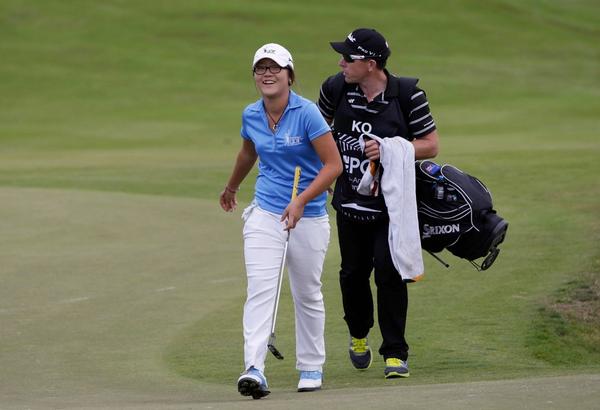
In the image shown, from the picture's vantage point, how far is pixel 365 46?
7.96 meters

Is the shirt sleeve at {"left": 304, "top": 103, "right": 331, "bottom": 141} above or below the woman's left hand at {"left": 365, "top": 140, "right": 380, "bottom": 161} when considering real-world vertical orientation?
above

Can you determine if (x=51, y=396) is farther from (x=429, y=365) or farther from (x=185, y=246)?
(x=185, y=246)

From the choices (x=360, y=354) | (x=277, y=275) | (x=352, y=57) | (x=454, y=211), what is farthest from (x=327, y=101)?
(x=360, y=354)

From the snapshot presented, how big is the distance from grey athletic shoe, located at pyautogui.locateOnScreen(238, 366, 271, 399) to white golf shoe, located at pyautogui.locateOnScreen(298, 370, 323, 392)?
485 millimetres

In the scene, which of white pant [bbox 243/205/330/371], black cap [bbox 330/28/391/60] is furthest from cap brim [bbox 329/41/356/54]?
white pant [bbox 243/205/330/371]

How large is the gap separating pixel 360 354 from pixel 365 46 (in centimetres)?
192

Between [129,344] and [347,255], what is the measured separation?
5.68 feet

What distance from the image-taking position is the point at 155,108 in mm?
38844

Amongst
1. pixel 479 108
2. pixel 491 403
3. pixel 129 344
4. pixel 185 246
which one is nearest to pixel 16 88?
pixel 479 108

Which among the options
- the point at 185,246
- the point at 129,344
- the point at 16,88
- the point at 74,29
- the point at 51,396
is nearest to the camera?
the point at 51,396

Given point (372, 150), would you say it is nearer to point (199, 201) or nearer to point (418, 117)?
point (418, 117)

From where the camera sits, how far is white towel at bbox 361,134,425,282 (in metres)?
7.79

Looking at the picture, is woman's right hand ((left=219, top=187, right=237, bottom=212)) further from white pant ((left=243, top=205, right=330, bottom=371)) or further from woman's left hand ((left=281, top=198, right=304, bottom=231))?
woman's left hand ((left=281, top=198, right=304, bottom=231))

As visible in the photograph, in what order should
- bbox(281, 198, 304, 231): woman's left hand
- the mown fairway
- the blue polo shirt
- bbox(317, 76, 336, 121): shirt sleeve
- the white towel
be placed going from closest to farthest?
1. bbox(281, 198, 304, 231): woman's left hand
2. the blue polo shirt
3. the white towel
4. bbox(317, 76, 336, 121): shirt sleeve
5. the mown fairway
